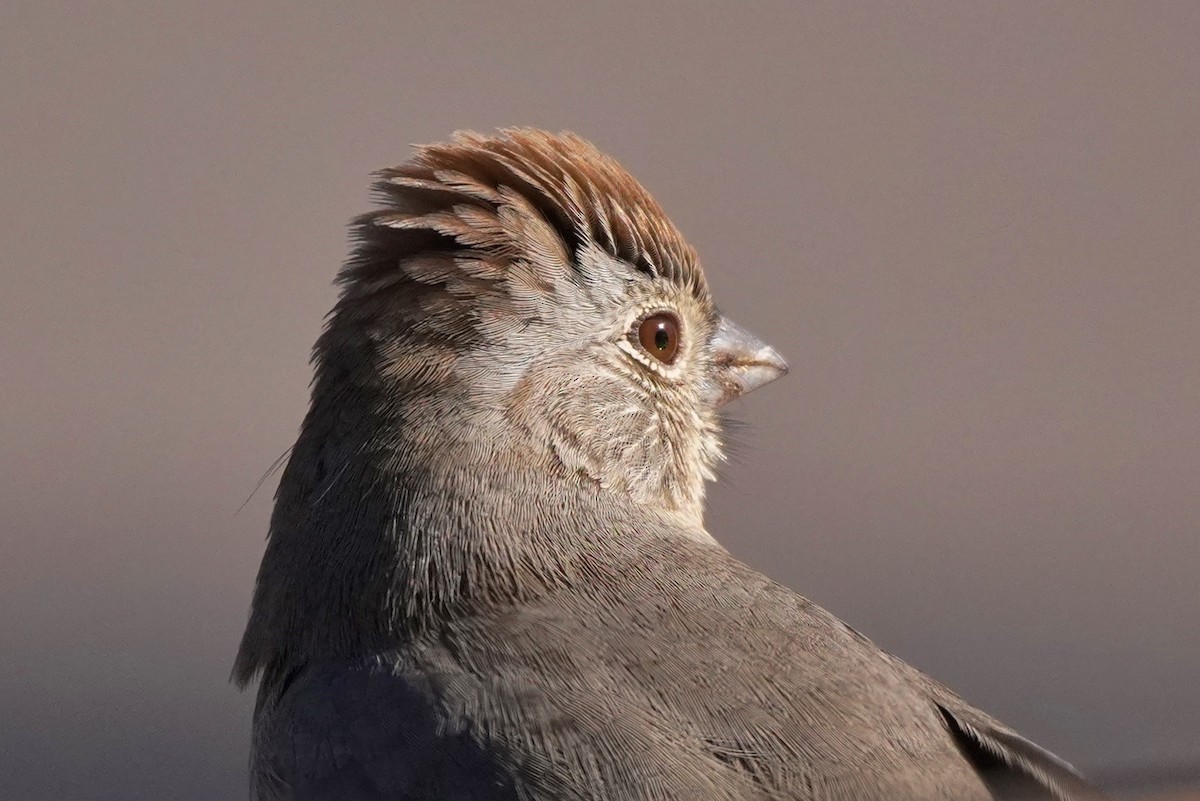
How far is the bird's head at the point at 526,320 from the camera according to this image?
6.08 ft

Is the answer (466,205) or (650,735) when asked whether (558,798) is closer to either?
(650,735)

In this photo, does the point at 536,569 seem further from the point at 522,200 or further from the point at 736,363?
the point at 736,363

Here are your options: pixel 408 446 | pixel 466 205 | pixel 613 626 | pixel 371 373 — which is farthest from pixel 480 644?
pixel 466 205

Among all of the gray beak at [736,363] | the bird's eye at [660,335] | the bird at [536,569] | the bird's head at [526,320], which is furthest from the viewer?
the gray beak at [736,363]

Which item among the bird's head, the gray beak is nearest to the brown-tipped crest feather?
the bird's head

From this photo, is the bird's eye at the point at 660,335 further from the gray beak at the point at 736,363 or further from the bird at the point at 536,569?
the gray beak at the point at 736,363

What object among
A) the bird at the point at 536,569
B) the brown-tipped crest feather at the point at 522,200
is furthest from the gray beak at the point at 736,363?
the brown-tipped crest feather at the point at 522,200

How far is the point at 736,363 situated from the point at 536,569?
0.70 m

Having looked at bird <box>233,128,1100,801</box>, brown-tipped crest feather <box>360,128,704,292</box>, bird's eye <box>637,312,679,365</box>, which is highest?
brown-tipped crest feather <box>360,128,704,292</box>

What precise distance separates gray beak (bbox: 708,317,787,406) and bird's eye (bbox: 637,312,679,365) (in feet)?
0.41

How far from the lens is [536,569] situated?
70.4 inches

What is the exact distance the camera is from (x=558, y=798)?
1454 mm

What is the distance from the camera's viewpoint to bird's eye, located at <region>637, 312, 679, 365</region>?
2119 millimetres

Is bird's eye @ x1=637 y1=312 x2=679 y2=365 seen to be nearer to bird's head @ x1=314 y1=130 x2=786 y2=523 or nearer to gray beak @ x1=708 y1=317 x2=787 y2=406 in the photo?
bird's head @ x1=314 y1=130 x2=786 y2=523
